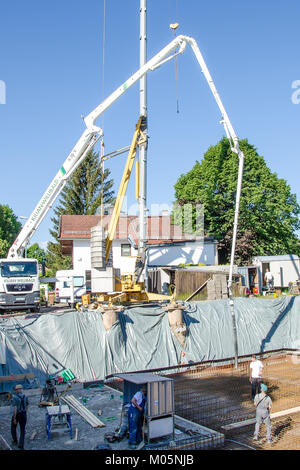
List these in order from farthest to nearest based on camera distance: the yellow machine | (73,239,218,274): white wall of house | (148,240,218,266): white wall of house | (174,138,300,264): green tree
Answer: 1. (174,138,300,264): green tree
2. (148,240,218,266): white wall of house
3. (73,239,218,274): white wall of house
4. the yellow machine

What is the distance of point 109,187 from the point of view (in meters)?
60.2

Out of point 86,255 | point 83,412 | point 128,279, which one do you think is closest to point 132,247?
point 86,255

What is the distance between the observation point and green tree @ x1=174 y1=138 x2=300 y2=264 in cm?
3988

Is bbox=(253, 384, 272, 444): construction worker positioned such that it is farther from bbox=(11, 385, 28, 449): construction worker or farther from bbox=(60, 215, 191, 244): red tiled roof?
bbox=(60, 215, 191, 244): red tiled roof

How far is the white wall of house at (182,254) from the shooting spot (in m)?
38.6

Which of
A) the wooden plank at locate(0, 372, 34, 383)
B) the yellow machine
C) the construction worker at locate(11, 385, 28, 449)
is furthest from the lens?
the yellow machine

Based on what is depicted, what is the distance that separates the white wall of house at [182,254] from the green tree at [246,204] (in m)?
2.68

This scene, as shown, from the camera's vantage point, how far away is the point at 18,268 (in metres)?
22.7

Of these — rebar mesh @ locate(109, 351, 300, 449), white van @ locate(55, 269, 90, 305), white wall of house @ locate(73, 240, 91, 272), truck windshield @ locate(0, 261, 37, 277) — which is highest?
white wall of house @ locate(73, 240, 91, 272)

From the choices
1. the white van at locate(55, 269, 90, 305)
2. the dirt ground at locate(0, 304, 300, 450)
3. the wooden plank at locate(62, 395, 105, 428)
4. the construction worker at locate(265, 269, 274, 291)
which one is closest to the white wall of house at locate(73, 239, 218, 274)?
the white van at locate(55, 269, 90, 305)

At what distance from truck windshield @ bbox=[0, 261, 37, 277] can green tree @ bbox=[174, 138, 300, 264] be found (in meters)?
21.7

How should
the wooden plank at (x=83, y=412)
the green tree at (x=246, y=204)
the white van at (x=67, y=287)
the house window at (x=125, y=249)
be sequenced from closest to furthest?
1. the wooden plank at (x=83, y=412)
2. the white van at (x=67, y=287)
3. the house window at (x=125, y=249)
4. the green tree at (x=246, y=204)

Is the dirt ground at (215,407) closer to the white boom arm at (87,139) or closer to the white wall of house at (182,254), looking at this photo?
the white boom arm at (87,139)

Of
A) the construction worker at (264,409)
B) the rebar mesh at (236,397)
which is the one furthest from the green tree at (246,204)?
the construction worker at (264,409)
